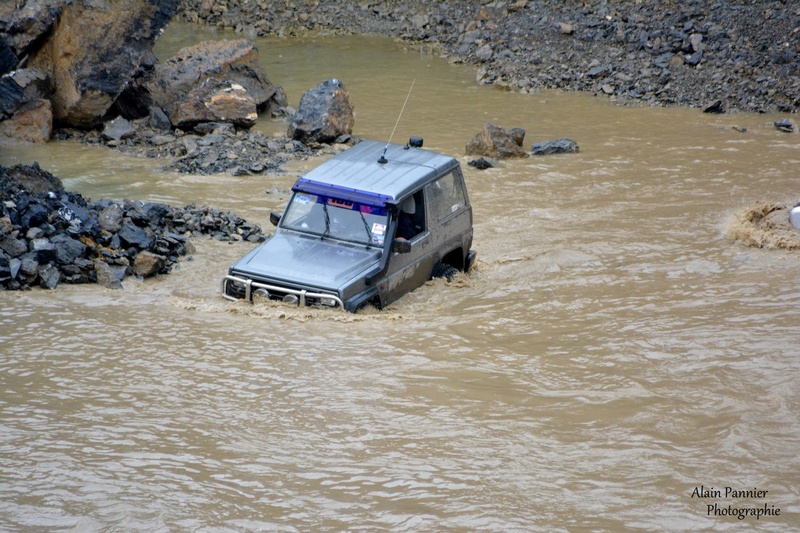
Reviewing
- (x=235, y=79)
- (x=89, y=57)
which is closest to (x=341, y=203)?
(x=235, y=79)

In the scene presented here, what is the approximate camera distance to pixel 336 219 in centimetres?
915

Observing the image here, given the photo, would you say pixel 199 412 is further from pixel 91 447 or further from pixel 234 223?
→ pixel 234 223

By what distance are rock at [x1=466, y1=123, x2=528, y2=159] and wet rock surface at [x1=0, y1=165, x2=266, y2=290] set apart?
5724 mm

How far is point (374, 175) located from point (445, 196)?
0.88 m

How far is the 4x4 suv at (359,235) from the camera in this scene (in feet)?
28.0

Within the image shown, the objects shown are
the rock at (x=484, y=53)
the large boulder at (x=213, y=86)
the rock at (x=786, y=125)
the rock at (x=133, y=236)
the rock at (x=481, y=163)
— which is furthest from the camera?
the rock at (x=484, y=53)

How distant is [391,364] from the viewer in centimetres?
803

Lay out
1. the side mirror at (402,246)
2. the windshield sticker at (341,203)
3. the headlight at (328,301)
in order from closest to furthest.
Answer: the headlight at (328,301), the side mirror at (402,246), the windshield sticker at (341,203)

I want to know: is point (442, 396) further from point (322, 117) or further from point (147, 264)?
point (322, 117)

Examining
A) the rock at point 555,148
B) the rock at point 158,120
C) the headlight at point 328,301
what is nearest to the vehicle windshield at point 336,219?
the headlight at point 328,301

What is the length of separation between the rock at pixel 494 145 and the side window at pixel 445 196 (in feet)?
20.2

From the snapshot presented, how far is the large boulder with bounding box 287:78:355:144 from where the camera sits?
16.5 metres

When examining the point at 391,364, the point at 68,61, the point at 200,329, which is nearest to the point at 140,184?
the point at 68,61

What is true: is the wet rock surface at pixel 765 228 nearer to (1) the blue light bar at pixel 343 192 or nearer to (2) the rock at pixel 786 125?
(1) the blue light bar at pixel 343 192
